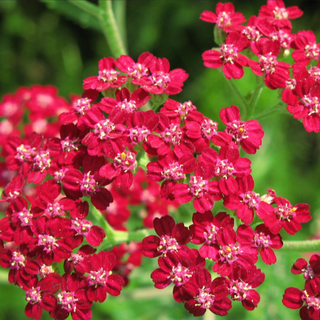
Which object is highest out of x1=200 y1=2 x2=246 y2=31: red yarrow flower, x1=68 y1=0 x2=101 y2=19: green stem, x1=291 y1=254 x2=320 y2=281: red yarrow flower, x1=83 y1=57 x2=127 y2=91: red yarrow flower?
x1=68 y1=0 x2=101 y2=19: green stem


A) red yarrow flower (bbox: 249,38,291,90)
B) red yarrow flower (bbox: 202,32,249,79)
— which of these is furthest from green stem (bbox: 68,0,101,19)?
red yarrow flower (bbox: 249,38,291,90)

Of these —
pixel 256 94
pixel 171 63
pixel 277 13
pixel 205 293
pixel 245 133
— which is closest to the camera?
pixel 205 293

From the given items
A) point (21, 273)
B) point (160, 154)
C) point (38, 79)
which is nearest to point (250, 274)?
point (160, 154)

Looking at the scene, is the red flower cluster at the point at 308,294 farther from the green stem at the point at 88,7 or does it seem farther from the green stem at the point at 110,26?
the green stem at the point at 88,7

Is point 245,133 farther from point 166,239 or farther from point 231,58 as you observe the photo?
point 166,239

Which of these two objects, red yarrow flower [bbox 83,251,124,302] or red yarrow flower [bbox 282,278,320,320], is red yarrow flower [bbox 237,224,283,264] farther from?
red yarrow flower [bbox 83,251,124,302]

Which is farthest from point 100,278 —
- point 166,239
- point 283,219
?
point 283,219

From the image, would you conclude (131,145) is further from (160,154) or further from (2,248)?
(2,248)

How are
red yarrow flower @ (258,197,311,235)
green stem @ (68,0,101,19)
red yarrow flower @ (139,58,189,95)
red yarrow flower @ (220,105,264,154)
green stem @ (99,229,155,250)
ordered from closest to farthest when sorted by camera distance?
red yarrow flower @ (258,197,311,235)
red yarrow flower @ (220,105,264,154)
red yarrow flower @ (139,58,189,95)
green stem @ (99,229,155,250)
green stem @ (68,0,101,19)
